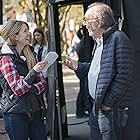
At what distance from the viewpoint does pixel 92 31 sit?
403cm

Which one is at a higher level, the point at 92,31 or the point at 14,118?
the point at 92,31

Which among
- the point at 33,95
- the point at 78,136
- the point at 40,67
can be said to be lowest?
the point at 78,136

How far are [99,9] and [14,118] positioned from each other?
137 centimetres

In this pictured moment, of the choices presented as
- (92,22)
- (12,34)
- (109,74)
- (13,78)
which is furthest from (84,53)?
(109,74)

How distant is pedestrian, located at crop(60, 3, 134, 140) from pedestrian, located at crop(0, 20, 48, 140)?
0.66m

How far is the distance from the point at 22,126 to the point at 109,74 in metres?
1.15

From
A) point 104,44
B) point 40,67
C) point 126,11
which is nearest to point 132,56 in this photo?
point 104,44

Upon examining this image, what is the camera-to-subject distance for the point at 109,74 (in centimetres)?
380

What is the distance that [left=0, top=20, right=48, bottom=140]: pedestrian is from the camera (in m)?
4.36

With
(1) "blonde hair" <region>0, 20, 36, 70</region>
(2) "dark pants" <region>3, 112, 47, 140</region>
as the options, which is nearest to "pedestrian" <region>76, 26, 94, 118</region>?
(2) "dark pants" <region>3, 112, 47, 140</region>

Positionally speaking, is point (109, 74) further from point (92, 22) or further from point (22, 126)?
point (22, 126)

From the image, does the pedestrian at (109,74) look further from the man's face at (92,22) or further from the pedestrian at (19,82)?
the pedestrian at (19,82)

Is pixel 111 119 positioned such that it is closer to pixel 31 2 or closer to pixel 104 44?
pixel 104 44

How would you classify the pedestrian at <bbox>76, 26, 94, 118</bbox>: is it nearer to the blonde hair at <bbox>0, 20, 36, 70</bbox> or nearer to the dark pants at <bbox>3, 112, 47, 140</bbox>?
the dark pants at <bbox>3, 112, 47, 140</bbox>
